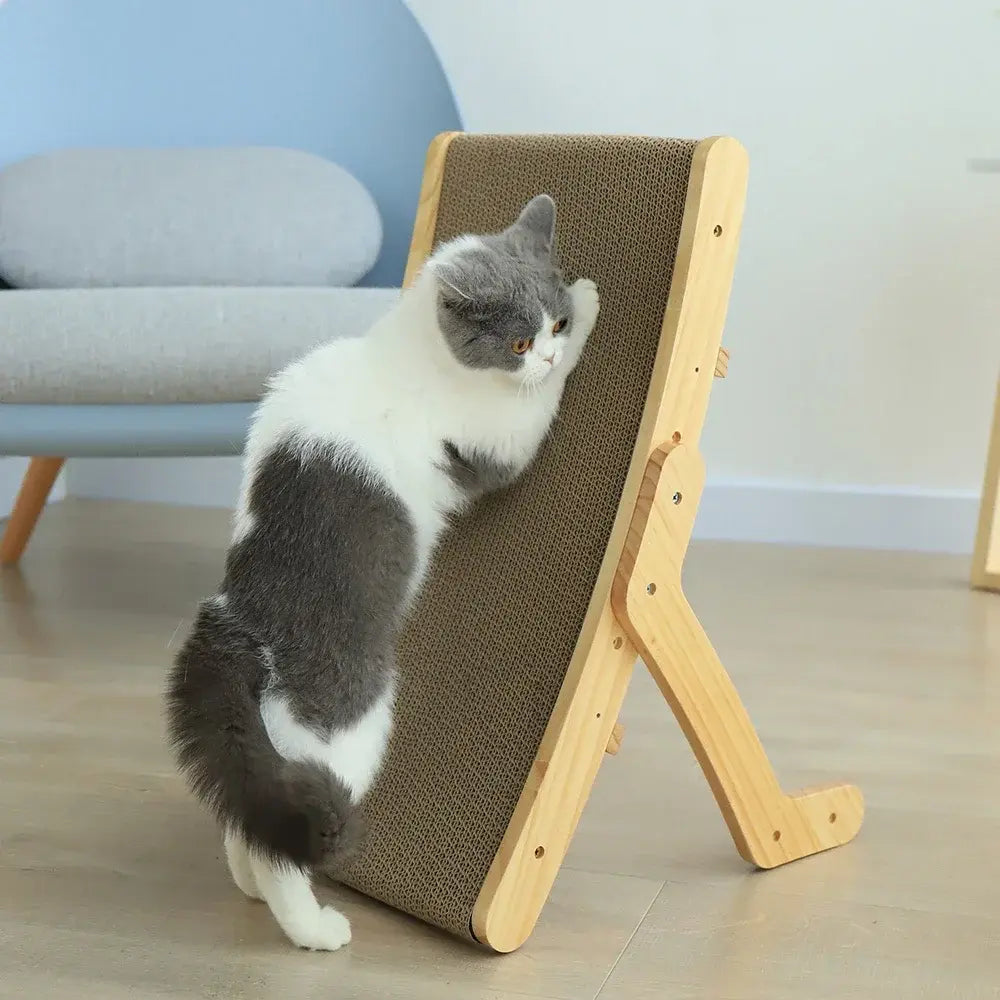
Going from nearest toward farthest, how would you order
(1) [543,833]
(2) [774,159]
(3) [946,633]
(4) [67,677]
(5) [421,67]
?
(1) [543,833] < (4) [67,677] < (3) [946,633] < (5) [421,67] < (2) [774,159]

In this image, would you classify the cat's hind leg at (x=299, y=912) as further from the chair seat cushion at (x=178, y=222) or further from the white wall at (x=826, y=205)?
the white wall at (x=826, y=205)

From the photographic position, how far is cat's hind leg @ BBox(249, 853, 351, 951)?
3.86ft

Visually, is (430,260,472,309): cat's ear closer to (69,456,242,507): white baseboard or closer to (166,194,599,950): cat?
(166,194,599,950): cat

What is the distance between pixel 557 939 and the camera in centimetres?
124

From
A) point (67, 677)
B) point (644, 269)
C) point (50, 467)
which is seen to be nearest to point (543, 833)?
point (644, 269)

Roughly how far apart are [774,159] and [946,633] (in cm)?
108

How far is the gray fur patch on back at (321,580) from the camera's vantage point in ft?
3.83

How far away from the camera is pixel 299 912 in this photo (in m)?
1.19

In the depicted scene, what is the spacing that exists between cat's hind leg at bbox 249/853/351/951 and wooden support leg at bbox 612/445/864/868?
1.24 feet

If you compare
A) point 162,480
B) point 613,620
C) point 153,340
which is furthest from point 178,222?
point 613,620

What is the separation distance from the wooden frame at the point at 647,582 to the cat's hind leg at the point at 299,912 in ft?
0.45

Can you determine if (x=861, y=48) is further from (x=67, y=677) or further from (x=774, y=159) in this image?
(x=67, y=677)

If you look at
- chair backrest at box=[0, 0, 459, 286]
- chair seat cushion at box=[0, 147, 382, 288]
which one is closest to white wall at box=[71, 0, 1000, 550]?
chair backrest at box=[0, 0, 459, 286]

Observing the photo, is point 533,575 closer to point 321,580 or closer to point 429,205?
point 321,580
